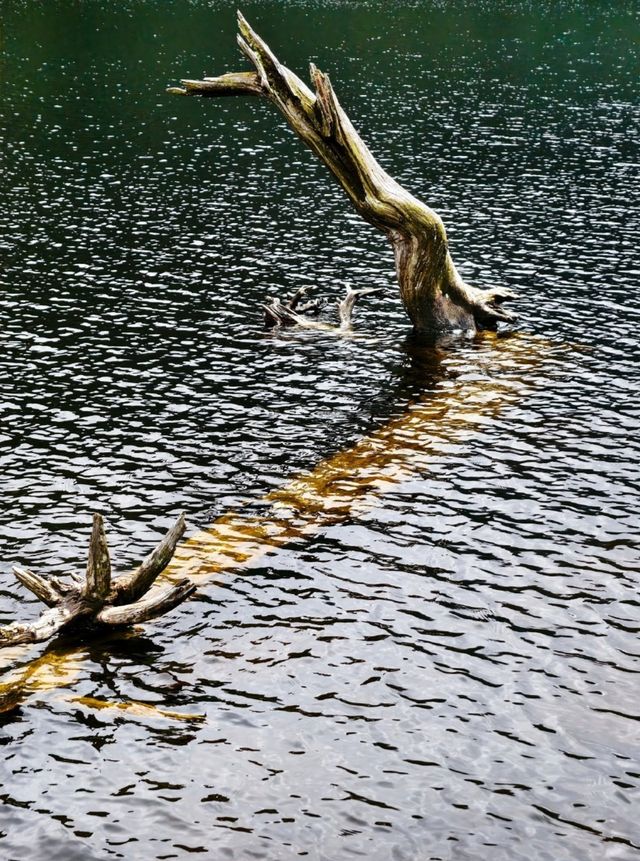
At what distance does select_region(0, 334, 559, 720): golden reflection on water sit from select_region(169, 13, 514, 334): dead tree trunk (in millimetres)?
2262

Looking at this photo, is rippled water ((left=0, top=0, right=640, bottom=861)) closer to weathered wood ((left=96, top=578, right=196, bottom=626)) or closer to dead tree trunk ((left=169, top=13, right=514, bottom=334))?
weathered wood ((left=96, top=578, right=196, bottom=626))

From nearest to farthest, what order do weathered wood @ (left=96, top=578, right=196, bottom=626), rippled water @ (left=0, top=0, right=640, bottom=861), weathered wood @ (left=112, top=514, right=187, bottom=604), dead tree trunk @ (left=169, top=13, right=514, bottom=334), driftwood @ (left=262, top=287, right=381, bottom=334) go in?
rippled water @ (left=0, top=0, right=640, bottom=861) < weathered wood @ (left=112, top=514, right=187, bottom=604) < weathered wood @ (left=96, top=578, right=196, bottom=626) < dead tree trunk @ (left=169, top=13, right=514, bottom=334) < driftwood @ (left=262, top=287, right=381, bottom=334)

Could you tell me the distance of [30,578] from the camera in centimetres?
1805

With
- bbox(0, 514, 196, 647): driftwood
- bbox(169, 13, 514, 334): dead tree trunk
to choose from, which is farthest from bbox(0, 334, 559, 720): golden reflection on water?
bbox(169, 13, 514, 334): dead tree trunk

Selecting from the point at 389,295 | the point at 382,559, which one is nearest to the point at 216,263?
the point at 389,295

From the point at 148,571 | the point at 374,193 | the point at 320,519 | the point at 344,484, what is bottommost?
the point at 320,519

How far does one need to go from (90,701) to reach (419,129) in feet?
206

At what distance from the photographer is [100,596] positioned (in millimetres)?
18250

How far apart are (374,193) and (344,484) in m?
12.5

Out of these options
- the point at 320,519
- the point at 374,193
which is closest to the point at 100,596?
the point at 320,519

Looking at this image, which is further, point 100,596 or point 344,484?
point 344,484

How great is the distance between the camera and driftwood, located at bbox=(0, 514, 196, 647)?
1783 cm

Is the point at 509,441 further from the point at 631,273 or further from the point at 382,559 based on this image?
the point at 631,273

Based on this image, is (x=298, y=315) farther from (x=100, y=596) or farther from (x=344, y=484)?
(x=100, y=596)
